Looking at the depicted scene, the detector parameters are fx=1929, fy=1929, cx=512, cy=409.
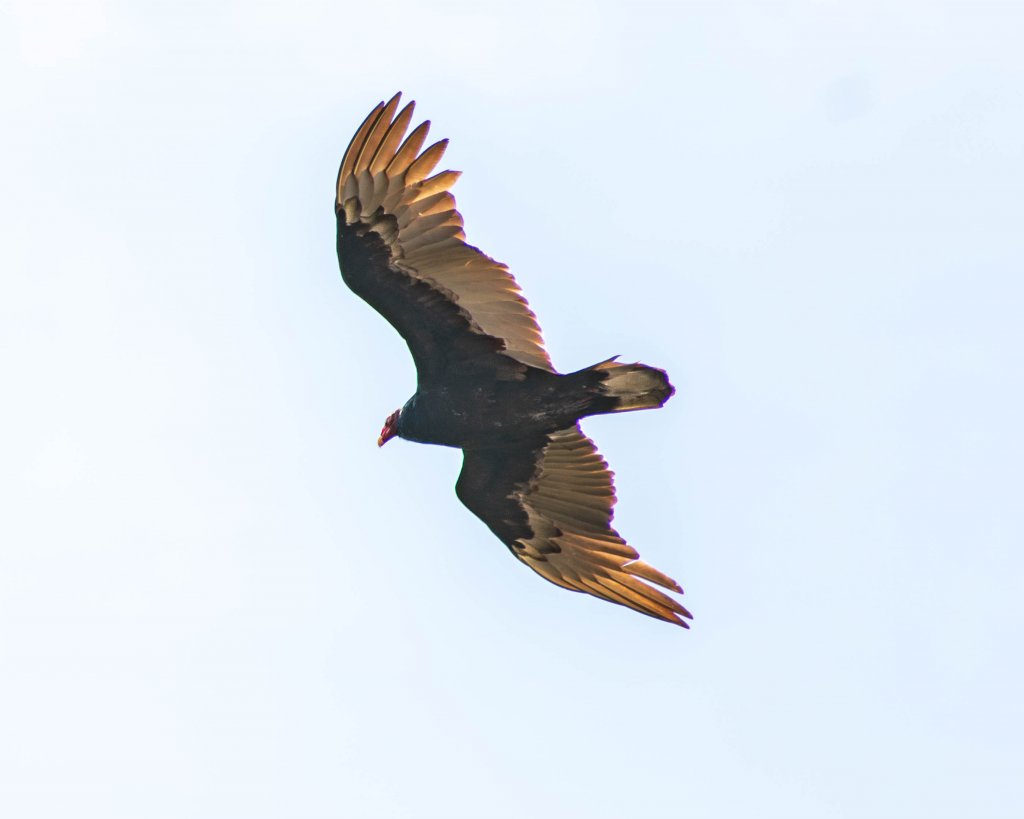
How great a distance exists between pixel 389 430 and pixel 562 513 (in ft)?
Answer: 5.14

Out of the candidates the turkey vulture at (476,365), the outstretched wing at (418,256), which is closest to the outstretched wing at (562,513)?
the turkey vulture at (476,365)

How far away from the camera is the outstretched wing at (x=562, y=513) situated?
15445mm

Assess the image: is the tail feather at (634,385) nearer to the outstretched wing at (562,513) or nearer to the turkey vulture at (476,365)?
the turkey vulture at (476,365)

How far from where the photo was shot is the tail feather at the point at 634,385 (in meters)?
14.1

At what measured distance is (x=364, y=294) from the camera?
1464 centimetres

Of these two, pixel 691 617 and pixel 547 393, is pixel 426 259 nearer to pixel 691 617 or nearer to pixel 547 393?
pixel 547 393

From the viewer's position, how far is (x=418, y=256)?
47.5 feet

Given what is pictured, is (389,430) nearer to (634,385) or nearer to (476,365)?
(476,365)

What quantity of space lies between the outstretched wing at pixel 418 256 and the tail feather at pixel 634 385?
1.90 ft

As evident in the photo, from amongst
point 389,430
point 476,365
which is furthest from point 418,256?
point 389,430

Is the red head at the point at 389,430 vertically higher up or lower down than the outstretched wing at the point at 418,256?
lower down

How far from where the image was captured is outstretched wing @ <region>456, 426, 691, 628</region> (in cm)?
1545

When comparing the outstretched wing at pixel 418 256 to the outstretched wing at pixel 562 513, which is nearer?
the outstretched wing at pixel 418 256

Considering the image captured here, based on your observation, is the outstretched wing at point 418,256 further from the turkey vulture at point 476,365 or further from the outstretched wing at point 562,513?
the outstretched wing at point 562,513
